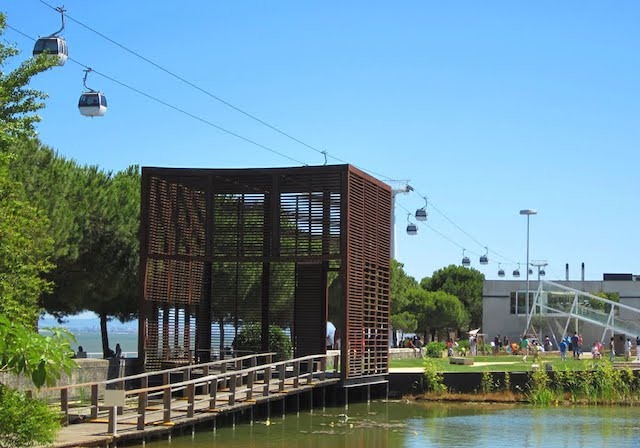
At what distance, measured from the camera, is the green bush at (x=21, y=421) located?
1455 centimetres

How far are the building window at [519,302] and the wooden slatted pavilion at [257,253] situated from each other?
49.6 meters

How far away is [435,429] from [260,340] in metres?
8.54

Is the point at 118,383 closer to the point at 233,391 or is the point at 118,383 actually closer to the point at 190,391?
the point at 233,391

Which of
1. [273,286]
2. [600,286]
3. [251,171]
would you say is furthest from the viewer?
[600,286]

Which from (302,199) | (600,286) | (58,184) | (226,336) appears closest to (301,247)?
(302,199)

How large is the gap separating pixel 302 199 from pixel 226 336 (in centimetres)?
504

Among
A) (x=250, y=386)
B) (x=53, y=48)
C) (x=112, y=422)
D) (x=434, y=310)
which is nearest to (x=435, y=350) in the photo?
(x=250, y=386)

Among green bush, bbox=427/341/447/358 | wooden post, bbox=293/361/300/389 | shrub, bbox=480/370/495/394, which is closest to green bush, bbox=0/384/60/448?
wooden post, bbox=293/361/300/389

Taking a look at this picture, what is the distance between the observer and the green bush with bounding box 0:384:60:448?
14.5 m

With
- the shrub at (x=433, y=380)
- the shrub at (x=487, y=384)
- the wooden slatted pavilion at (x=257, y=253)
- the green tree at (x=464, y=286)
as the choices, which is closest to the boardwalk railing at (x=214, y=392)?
the wooden slatted pavilion at (x=257, y=253)

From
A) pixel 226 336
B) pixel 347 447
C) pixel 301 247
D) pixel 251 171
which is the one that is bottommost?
pixel 347 447

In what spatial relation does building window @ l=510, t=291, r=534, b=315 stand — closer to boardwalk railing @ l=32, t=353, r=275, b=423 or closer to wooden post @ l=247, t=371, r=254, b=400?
boardwalk railing @ l=32, t=353, r=275, b=423

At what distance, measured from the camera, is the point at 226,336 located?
111 ft

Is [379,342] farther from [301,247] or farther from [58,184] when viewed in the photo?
[58,184]
